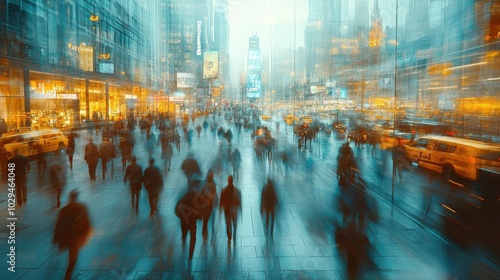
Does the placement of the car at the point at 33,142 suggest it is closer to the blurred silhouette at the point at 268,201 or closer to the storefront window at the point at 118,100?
the blurred silhouette at the point at 268,201

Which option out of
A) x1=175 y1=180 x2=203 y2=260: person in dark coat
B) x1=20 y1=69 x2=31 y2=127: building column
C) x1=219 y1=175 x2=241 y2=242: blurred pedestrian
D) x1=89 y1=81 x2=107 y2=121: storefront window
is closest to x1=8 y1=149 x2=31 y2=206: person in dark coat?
x1=175 y1=180 x2=203 y2=260: person in dark coat

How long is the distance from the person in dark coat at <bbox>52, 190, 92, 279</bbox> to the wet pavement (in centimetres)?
35

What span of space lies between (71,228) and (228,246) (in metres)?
3.25

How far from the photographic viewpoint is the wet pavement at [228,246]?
23.8ft

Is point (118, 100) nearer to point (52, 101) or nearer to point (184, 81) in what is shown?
point (184, 81)

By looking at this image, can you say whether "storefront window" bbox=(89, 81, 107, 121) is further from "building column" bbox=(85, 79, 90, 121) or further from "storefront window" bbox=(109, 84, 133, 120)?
"storefront window" bbox=(109, 84, 133, 120)

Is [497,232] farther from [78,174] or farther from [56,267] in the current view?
[78,174]

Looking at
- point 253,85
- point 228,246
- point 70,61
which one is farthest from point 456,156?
point 253,85

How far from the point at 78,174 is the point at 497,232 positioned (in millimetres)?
15485

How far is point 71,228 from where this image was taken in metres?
6.80

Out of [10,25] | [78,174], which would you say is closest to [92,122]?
[10,25]

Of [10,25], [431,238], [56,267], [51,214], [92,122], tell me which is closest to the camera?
[56,267]

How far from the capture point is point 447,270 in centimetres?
746

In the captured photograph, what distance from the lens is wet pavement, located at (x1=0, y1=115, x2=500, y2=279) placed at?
7.25 m
